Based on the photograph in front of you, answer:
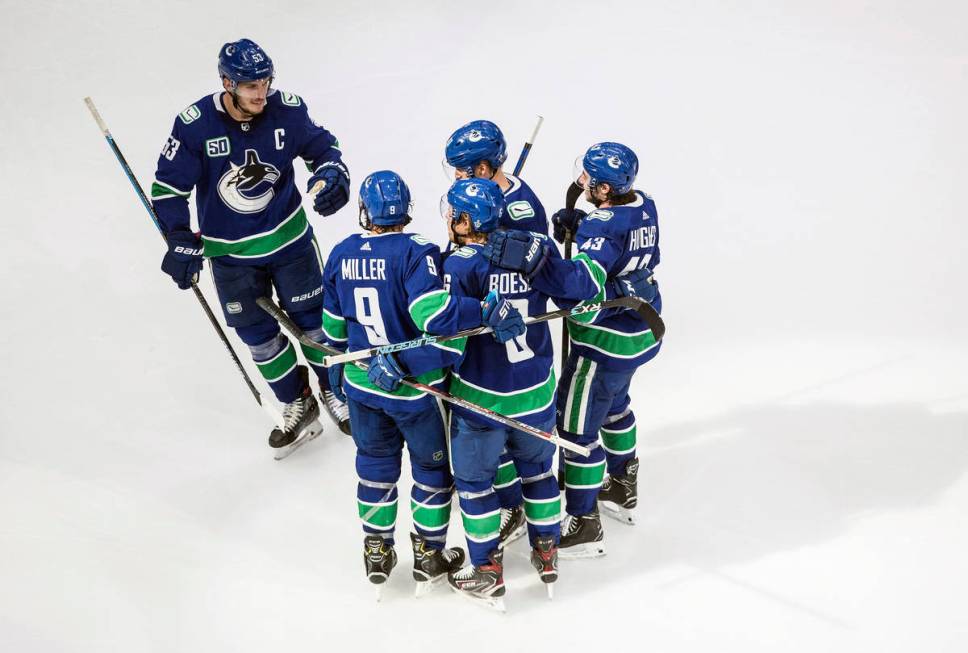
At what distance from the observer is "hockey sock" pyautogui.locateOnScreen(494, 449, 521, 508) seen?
157 inches

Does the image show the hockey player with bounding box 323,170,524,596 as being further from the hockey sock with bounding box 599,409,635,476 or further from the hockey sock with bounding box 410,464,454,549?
the hockey sock with bounding box 599,409,635,476

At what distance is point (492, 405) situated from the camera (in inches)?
136

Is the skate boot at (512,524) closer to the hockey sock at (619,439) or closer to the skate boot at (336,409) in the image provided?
the hockey sock at (619,439)

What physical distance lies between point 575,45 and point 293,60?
6.99 feet

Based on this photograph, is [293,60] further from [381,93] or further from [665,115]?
[665,115]

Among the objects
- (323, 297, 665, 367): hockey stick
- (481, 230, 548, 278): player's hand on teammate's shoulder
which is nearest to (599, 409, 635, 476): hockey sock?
(323, 297, 665, 367): hockey stick

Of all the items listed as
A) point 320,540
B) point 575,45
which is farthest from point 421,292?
point 575,45

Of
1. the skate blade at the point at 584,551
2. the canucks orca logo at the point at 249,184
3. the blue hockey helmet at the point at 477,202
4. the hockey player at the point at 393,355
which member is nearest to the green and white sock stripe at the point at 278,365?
the canucks orca logo at the point at 249,184

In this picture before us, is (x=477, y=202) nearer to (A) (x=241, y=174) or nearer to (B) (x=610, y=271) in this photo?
(B) (x=610, y=271)

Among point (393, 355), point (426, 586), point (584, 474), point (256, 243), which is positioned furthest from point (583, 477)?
point (256, 243)

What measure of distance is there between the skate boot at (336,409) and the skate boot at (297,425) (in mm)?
78

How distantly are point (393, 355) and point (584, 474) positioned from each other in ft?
3.40

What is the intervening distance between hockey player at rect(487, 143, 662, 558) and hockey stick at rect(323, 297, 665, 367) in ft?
0.22

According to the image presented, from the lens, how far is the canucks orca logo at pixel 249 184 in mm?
4270
